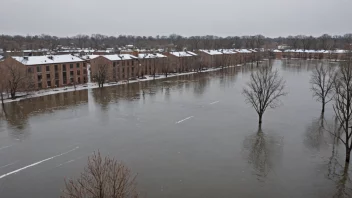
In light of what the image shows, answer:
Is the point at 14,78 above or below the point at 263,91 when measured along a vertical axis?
above

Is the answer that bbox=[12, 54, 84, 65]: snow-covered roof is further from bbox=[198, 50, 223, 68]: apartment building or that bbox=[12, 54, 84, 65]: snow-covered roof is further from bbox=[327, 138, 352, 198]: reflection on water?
bbox=[327, 138, 352, 198]: reflection on water

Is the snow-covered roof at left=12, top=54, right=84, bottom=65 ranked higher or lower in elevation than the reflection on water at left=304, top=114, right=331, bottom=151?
higher

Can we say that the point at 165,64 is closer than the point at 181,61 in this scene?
Yes

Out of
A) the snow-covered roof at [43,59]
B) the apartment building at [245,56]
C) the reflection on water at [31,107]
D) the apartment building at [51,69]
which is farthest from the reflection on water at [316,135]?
the apartment building at [245,56]

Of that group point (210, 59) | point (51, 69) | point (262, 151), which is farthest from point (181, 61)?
point (262, 151)

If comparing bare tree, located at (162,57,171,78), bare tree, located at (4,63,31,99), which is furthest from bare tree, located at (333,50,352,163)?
bare tree, located at (162,57,171,78)

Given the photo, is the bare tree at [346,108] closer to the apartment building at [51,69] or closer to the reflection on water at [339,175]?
the reflection on water at [339,175]

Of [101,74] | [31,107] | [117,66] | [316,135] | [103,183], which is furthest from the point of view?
[117,66]

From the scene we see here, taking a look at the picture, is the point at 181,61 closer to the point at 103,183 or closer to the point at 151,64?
the point at 151,64
